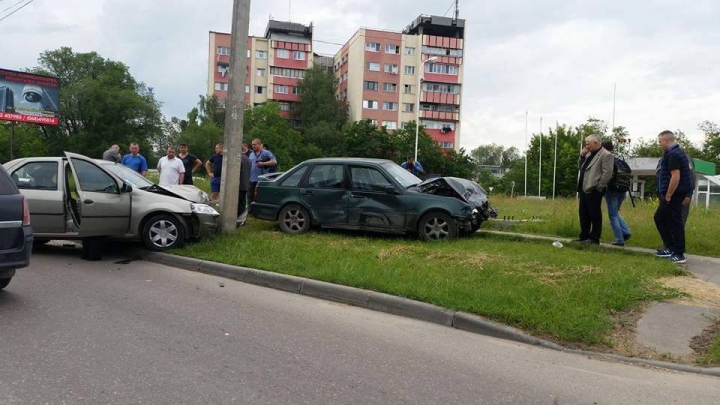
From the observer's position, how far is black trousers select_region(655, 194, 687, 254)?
8.06 metres

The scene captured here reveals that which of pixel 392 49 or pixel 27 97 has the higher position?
pixel 392 49

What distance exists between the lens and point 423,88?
257 ft

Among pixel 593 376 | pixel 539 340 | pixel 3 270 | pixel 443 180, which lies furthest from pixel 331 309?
pixel 443 180

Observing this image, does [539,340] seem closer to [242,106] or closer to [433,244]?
[433,244]

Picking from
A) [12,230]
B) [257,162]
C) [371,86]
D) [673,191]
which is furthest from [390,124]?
[12,230]

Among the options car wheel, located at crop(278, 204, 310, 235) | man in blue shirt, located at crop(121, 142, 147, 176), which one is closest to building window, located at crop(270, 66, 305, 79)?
man in blue shirt, located at crop(121, 142, 147, 176)

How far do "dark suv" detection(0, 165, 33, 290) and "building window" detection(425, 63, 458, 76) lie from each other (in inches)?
2968

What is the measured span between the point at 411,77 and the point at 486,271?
7381 cm

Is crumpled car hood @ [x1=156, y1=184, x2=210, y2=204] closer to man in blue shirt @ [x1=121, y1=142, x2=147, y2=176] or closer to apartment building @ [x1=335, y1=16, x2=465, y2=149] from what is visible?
man in blue shirt @ [x1=121, y1=142, x2=147, y2=176]

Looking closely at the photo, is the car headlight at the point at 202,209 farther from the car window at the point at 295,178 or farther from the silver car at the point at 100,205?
the car window at the point at 295,178

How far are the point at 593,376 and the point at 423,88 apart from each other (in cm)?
7657

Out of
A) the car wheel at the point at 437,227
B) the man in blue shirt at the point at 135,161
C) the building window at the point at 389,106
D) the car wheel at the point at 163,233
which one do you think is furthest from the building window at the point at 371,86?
the car wheel at the point at 163,233

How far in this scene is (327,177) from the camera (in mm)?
10164

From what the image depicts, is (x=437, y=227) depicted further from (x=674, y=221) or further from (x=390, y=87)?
(x=390, y=87)
